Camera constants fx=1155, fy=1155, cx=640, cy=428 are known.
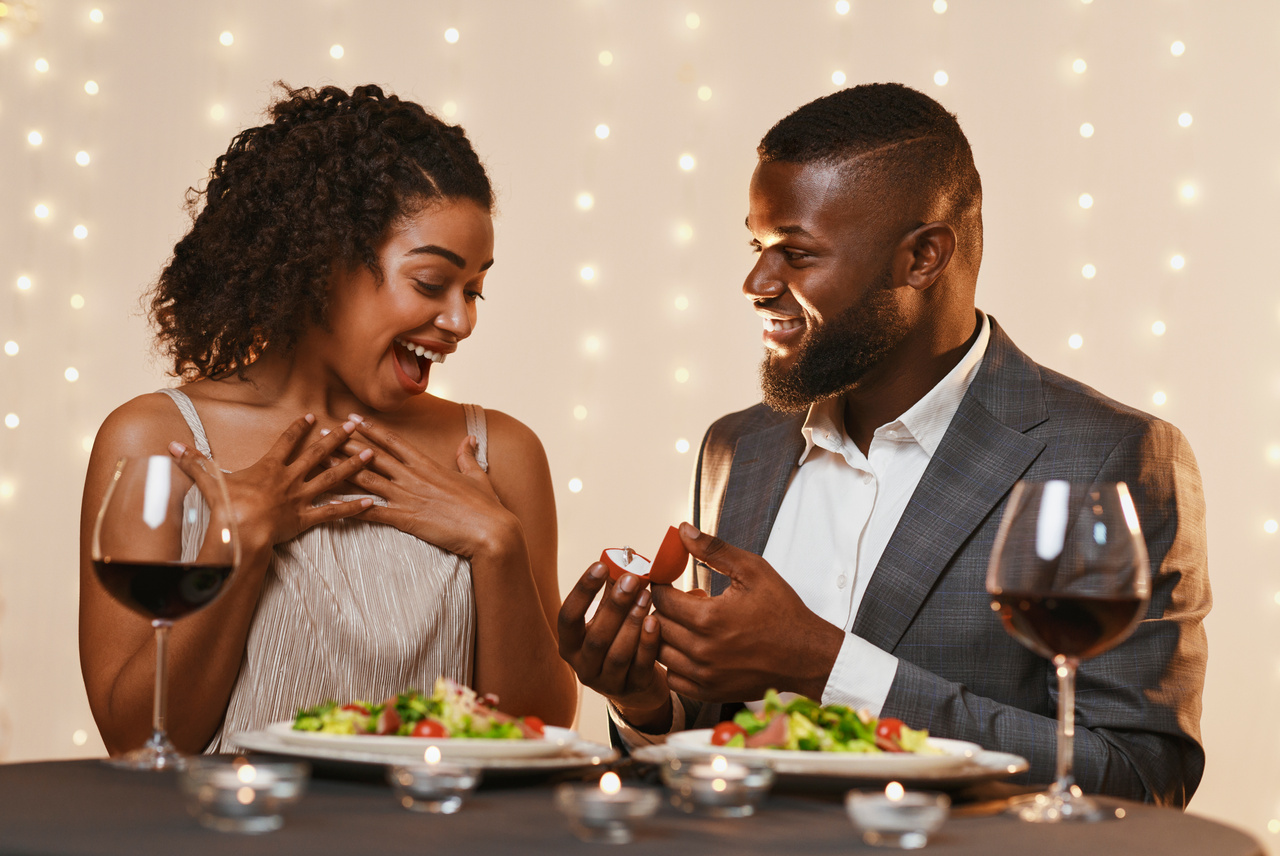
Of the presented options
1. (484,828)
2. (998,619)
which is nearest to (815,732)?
(484,828)

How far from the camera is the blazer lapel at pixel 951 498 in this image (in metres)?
1.57

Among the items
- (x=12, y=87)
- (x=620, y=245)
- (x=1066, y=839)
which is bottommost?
(x=1066, y=839)

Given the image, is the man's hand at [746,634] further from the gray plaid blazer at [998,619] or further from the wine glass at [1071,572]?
the wine glass at [1071,572]

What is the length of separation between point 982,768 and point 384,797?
476mm

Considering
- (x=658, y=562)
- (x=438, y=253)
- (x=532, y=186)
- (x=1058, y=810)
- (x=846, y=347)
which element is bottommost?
(x=1058, y=810)

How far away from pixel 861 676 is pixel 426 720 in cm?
62

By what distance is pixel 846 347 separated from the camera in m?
1.77

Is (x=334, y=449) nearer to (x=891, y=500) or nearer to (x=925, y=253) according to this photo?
(x=891, y=500)

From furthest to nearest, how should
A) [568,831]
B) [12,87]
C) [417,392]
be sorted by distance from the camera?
[12,87]
[417,392]
[568,831]

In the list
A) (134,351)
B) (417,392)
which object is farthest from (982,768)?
(134,351)

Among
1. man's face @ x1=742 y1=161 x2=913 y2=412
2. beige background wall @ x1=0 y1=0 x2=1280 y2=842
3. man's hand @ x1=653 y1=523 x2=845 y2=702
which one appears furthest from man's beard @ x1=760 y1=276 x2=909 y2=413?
beige background wall @ x1=0 y1=0 x2=1280 y2=842

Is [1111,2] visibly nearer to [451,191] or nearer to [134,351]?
[451,191]

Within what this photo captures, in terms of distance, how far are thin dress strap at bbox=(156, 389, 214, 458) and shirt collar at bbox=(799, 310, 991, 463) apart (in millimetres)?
940

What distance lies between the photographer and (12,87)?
3.30 meters
